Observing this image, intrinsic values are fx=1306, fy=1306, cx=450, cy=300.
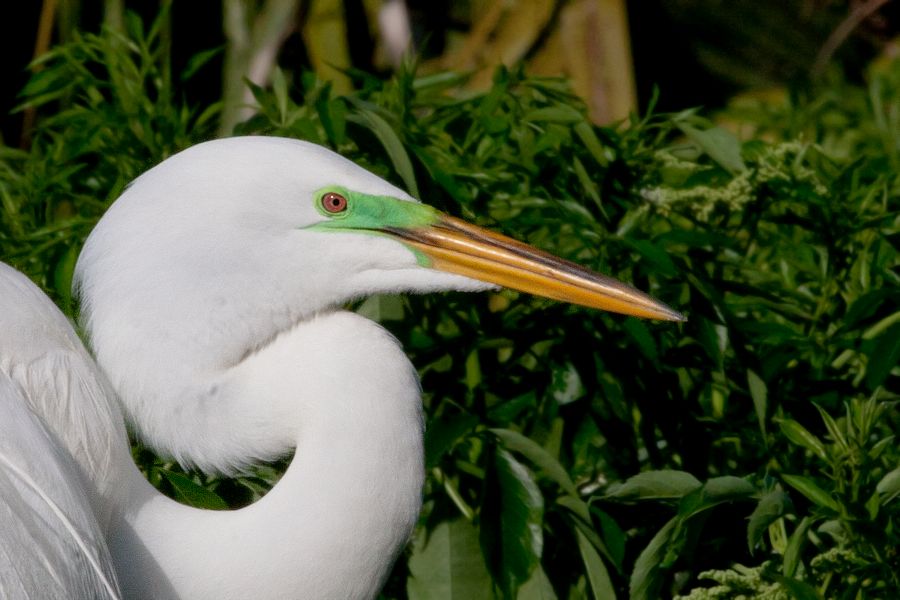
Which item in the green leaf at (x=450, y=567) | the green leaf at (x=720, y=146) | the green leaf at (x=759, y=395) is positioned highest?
the green leaf at (x=720, y=146)

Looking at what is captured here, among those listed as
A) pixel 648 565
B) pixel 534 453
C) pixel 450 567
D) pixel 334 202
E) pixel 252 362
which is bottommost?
pixel 450 567

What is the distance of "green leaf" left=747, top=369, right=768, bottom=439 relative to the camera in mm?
2495

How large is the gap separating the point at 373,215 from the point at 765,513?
800 millimetres

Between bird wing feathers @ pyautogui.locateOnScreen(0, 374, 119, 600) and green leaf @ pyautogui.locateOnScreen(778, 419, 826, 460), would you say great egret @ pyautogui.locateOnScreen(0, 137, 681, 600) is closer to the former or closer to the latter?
bird wing feathers @ pyautogui.locateOnScreen(0, 374, 119, 600)

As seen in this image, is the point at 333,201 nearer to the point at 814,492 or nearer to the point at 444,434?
the point at 444,434

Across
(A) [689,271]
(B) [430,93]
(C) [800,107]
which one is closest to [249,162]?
(A) [689,271]

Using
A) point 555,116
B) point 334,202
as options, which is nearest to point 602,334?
point 555,116

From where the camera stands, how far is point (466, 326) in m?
2.64

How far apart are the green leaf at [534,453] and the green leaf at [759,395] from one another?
41cm

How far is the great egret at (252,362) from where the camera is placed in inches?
74.9

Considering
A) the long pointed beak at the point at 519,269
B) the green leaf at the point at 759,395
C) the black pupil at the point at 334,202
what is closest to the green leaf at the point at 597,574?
the green leaf at the point at 759,395

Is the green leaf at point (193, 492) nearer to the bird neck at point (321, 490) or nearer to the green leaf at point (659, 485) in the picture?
the bird neck at point (321, 490)

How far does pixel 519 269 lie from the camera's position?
200 cm

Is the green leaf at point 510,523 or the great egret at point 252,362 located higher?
the great egret at point 252,362
